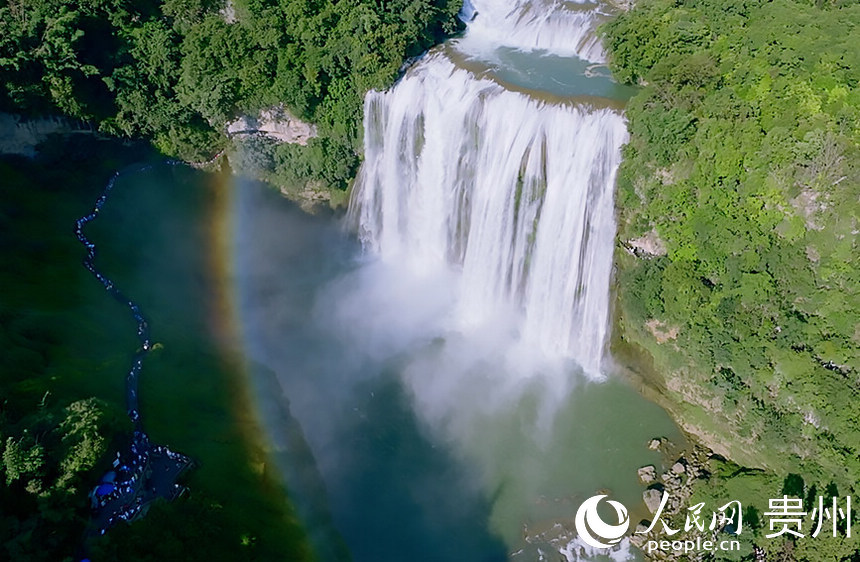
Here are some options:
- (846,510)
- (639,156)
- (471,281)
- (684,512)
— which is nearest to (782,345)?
(846,510)

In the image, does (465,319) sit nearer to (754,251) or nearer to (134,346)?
(754,251)

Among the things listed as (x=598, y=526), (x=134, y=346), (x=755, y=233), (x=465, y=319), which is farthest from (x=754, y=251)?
(x=134, y=346)

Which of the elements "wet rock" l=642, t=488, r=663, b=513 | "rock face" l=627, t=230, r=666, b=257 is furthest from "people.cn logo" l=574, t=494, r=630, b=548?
"rock face" l=627, t=230, r=666, b=257

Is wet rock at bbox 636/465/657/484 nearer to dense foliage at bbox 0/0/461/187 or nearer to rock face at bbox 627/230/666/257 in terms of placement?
rock face at bbox 627/230/666/257

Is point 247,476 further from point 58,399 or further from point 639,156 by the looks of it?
point 639,156

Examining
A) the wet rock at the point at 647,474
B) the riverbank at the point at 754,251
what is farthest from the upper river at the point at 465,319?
the riverbank at the point at 754,251

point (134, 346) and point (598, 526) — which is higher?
point (134, 346)
